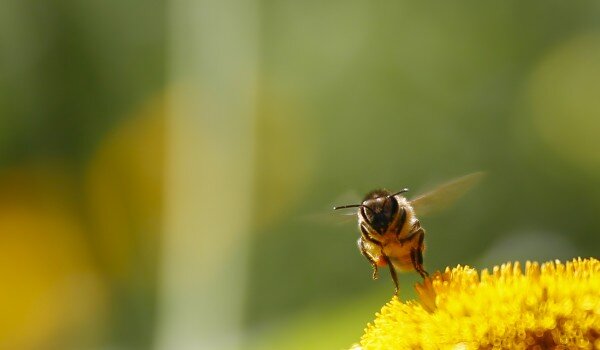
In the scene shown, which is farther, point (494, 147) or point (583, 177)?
point (494, 147)

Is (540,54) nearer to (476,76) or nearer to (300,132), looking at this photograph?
(476,76)

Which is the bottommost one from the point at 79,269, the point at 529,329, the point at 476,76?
the point at 79,269

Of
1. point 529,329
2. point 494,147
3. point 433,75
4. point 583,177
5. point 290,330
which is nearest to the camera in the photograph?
point 529,329

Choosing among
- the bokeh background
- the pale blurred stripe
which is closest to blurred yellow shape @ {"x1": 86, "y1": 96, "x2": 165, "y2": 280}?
the bokeh background

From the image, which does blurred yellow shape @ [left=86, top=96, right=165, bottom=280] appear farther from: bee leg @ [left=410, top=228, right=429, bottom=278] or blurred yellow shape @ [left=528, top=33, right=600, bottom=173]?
bee leg @ [left=410, top=228, right=429, bottom=278]

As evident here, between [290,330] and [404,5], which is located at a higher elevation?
[404,5]

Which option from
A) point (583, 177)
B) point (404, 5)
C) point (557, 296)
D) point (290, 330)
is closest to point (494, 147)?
point (583, 177)

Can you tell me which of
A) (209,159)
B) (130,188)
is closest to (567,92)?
(209,159)
